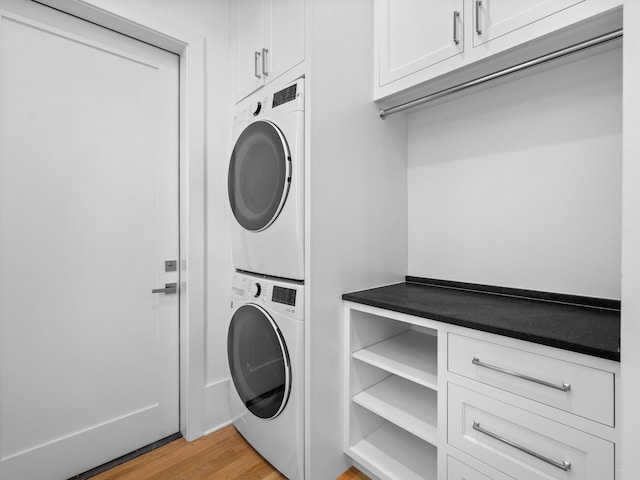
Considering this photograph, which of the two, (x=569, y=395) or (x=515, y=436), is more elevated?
(x=569, y=395)

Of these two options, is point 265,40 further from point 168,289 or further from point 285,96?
point 168,289

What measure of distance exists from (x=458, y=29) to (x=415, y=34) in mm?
221

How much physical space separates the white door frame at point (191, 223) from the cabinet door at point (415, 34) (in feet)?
3.37

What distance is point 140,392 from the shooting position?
5.52 ft

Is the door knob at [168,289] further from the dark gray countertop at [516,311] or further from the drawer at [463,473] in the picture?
the drawer at [463,473]

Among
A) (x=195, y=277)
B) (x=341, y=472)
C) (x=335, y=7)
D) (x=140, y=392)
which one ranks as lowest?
(x=341, y=472)

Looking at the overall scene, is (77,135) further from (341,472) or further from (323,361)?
(341,472)

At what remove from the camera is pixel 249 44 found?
172 cm

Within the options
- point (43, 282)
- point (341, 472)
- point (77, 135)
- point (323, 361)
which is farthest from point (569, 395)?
point (77, 135)

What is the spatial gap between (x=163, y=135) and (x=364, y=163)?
45.2 inches

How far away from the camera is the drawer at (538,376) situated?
83 centimetres

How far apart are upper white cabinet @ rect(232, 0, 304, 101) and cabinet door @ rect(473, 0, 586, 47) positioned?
2.38 feet

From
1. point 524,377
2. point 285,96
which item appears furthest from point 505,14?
point 524,377

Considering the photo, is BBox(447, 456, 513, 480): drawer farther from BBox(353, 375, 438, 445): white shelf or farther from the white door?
the white door
